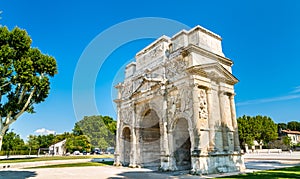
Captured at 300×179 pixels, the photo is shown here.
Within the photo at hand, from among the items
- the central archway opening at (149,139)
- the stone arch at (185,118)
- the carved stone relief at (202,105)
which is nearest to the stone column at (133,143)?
the central archway opening at (149,139)

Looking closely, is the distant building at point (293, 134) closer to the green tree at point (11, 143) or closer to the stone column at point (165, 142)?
the stone column at point (165, 142)

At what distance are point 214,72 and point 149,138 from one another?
8.78m

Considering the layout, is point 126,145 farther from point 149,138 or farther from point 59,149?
point 59,149

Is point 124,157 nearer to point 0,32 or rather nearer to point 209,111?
point 209,111

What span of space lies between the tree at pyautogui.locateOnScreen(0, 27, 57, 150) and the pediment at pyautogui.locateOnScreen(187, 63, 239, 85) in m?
9.94

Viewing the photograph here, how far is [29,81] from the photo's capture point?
41.1ft

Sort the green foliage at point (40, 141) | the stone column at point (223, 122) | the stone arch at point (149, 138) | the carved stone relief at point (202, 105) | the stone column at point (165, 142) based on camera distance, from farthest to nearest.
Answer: the green foliage at point (40, 141)
the stone arch at point (149, 138)
the stone column at point (165, 142)
the stone column at point (223, 122)
the carved stone relief at point (202, 105)

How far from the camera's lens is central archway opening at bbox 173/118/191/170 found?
15289 millimetres

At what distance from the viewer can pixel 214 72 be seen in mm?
15164

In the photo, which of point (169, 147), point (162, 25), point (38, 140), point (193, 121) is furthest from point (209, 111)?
point (38, 140)

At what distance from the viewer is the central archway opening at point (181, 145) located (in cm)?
1529

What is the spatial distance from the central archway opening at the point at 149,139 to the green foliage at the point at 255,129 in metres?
30.9

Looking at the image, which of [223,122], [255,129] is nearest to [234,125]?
[223,122]

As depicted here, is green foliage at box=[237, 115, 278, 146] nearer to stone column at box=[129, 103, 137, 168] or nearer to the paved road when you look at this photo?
the paved road
